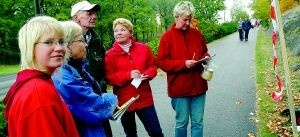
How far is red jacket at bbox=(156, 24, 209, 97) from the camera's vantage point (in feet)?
17.3

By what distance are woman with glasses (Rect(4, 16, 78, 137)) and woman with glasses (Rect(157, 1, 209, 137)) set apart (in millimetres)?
2925

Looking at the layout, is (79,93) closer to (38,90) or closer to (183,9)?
(38,90)

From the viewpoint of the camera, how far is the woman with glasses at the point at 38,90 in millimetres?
2143

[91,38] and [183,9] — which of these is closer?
[91,38]

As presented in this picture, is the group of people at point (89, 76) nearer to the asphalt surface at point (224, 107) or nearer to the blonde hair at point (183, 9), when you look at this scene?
the blonde hair at point (183, 9)

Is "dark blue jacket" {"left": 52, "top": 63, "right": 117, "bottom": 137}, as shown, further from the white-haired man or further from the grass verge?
the grass verge

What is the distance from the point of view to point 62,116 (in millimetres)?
2332

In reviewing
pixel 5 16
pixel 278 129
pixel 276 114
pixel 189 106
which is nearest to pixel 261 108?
pixel 276 114

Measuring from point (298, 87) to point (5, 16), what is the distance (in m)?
40.1

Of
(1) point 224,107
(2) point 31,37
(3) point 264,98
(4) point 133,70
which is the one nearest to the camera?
(2) point 31,37

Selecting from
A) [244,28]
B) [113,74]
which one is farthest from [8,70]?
[113,74]

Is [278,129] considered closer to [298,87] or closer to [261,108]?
[261,108]

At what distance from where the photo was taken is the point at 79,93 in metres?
3.26

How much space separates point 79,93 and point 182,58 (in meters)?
2.30
